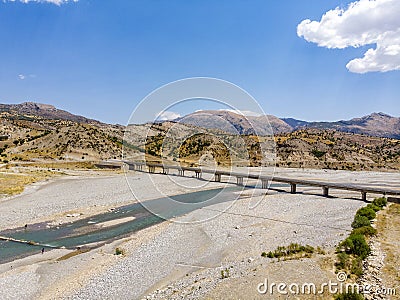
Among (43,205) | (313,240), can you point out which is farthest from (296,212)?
(43,205)

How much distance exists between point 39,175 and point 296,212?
4126 centimetres

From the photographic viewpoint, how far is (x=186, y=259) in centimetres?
1784

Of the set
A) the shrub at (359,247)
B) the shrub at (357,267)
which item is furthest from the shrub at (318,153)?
the shrub at (357,267)

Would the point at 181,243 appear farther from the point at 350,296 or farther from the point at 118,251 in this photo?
the point at 350,296

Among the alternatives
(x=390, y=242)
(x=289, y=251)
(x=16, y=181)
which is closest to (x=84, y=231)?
(x=289, y=251)

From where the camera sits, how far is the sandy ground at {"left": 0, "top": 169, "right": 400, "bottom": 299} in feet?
44.0

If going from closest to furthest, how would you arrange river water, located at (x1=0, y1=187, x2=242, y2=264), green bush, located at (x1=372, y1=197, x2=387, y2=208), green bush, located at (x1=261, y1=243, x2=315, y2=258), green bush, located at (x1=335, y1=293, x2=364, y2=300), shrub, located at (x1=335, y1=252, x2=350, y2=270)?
1. green bush, located at (x1=335, y1=293, x2=364, y2=300)
2. shrub, located at (x1=335, y1=252, x2=350, y2=270)
3. green bush, located at (x1=261, y1=243, x2=315, y2=258)
4. river water, located at (x1=0, y1=187, x2=242, y2=264)
5. green bush, located at (x1=372, y1=197, x2=387, y2=208)

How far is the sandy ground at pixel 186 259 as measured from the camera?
13414 mm

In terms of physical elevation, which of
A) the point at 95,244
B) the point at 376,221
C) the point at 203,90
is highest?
the point at 203,90

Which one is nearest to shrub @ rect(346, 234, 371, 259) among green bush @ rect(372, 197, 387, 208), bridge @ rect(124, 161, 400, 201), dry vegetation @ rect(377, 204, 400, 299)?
dry vegetation @ rect(377, 204, 400, 299)

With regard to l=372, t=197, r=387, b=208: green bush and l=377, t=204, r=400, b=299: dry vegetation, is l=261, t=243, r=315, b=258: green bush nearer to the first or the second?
l=377, t=204, r=400, b=299: dry vegetation

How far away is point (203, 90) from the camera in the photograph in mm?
18234

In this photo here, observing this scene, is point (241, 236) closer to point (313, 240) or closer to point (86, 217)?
point (313, 240)

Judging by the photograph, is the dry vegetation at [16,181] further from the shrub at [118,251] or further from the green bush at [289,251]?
the green bush at [289,251]
